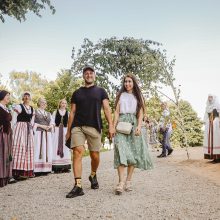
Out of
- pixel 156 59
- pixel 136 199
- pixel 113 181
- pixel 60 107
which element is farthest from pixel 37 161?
pixel 156 59

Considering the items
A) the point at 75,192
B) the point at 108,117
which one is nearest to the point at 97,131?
the point at 108,117

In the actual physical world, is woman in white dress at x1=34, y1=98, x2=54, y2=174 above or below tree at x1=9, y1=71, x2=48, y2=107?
below

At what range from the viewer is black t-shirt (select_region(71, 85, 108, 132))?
6008 mm

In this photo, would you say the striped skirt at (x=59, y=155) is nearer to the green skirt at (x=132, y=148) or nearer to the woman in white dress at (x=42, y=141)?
the woman in white dress at (x=42, y=141)

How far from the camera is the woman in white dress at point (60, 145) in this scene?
9766mm

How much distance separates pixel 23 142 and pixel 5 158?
3.35ft

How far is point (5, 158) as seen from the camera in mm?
7512

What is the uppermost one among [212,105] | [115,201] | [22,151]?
[212,105]

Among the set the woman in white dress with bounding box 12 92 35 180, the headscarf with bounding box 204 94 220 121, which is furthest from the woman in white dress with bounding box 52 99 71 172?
the headscarf with bounding box 204 94 220 121

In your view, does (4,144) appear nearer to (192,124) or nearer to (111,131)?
(111,131)

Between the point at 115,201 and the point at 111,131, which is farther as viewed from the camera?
the point at 111,131

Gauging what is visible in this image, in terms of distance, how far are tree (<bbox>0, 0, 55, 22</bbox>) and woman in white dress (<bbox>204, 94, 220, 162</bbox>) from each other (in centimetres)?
517

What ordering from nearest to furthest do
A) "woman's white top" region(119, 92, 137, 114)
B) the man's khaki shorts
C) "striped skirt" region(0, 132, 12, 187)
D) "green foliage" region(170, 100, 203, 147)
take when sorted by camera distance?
the man's khaki shorts < "woman's white top" region(119, 92, 137, 114) < "striped skirt" region(0, 132, 12, 187) < "green foliage" region(170, 100, 203, 147)

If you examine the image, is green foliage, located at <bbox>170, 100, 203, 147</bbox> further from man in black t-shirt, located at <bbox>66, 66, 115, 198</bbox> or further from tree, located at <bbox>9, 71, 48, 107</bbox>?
man in black t-shirt, located at <bbox>66, 66, 115, 198</bbox>
